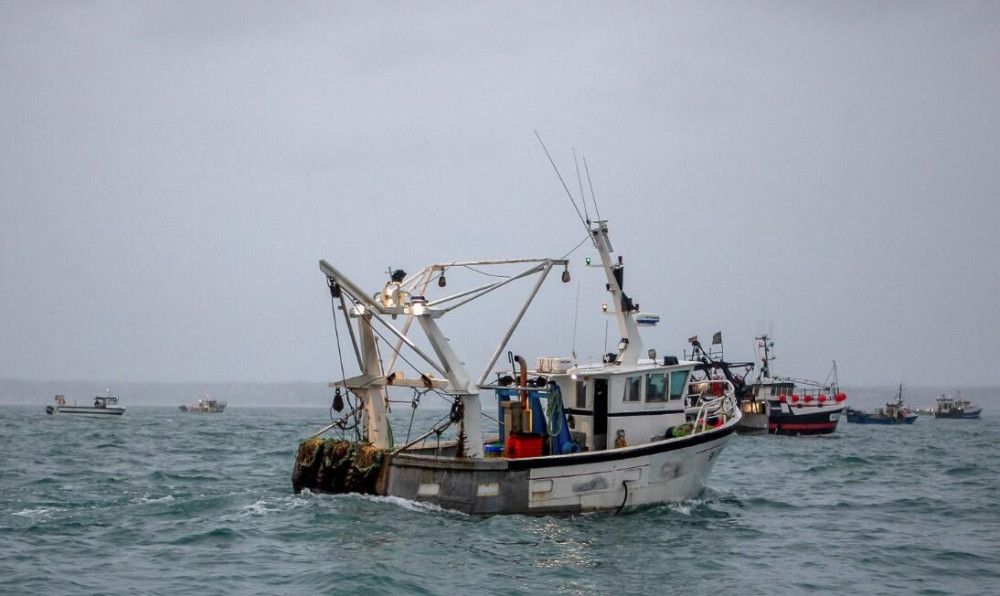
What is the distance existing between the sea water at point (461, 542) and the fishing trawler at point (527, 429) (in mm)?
518

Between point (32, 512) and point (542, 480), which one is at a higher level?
point (542, 480)

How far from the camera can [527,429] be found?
23031 millimetres

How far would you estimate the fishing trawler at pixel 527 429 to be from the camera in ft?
69.9

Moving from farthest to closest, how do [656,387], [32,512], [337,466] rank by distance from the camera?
[656,387]
[337,466]
[32,512]

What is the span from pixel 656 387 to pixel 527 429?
142 inches

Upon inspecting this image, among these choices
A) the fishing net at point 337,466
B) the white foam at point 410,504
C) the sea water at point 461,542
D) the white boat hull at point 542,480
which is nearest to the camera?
the sea water at point 461,542

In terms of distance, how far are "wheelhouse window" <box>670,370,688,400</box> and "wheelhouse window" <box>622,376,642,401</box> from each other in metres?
1.10

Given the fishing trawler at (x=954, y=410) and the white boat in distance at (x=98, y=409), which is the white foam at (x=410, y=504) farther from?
the fishing trawler at (x=954, y=410)

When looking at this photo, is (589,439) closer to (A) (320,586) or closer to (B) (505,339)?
(B) (505,339)

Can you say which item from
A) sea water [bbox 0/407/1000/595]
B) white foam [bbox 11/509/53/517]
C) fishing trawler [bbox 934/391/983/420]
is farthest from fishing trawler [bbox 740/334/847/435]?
fishing trawler [bbox 934/391/983/420]

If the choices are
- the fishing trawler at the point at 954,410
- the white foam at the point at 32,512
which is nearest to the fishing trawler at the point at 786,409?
the white foam at the point at 32,512

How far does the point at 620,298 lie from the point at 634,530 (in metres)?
6.17

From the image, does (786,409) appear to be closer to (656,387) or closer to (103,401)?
(656,387)

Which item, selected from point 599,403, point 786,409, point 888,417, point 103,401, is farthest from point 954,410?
point 599,403
